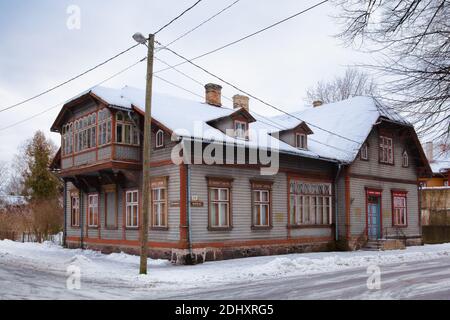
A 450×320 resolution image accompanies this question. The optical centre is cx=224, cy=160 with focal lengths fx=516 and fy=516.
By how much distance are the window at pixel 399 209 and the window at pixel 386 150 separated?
2.05 m

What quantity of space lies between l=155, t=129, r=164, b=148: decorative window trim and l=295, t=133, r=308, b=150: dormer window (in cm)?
755

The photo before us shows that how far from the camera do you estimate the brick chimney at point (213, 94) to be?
28234 mm

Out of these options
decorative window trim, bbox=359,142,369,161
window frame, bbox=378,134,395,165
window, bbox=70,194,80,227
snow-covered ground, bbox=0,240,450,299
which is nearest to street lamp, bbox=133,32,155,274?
snow-covered ground, bbox=0,240,450,299

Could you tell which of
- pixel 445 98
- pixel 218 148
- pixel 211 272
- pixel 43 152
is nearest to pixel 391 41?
pixel 445 98

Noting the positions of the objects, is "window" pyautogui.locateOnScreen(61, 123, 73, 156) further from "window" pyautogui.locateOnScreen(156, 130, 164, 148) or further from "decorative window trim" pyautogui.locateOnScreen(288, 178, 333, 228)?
"decorative window trim" pyautogui.locateOnScreen(288, 178, 333, 228)

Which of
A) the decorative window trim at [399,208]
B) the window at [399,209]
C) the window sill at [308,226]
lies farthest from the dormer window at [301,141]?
the window at [399,209]

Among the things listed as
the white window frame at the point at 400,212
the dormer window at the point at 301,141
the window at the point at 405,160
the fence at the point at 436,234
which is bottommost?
the fence at the point at 436,234

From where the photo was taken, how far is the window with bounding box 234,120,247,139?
23625 mm

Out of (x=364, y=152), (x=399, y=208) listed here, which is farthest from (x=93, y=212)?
(x=399, y=208)

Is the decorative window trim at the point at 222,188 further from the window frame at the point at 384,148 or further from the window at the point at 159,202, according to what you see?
the window frame at the point at 384,148

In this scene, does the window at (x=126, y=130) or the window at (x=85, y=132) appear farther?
the window at (x=85, y=132)
